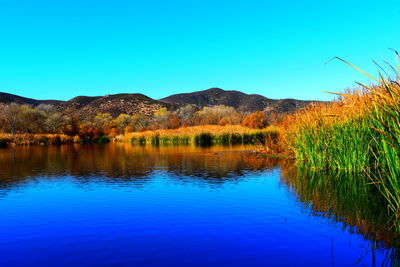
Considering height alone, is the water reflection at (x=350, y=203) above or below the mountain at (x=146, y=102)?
below

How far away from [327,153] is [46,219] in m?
9.47

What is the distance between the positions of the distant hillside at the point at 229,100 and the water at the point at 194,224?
89.0 m

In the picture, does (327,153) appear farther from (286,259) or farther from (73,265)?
(73,265)

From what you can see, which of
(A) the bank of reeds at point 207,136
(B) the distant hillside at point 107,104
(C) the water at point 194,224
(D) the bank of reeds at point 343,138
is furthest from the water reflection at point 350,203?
(B) the distant hillside at point 107,104

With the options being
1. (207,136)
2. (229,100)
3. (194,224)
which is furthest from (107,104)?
(194,224)

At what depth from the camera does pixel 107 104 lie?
103 metres

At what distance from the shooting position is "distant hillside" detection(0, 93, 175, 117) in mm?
95688

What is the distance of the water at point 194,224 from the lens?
461 cm

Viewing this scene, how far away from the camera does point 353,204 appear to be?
7297 millimetres

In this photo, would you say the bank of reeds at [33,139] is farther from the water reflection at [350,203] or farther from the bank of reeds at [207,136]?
the water reflection at [350,203]

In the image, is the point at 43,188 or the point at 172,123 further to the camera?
the point at 172,123

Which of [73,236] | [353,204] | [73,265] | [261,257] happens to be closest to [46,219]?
Answer: [73,236]

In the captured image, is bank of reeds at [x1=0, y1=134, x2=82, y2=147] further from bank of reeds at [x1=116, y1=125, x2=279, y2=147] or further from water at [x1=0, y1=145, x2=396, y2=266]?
water at [x1=0, y1=145, x2=396, y2=266]

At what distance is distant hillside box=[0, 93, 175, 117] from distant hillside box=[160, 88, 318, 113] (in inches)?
461
